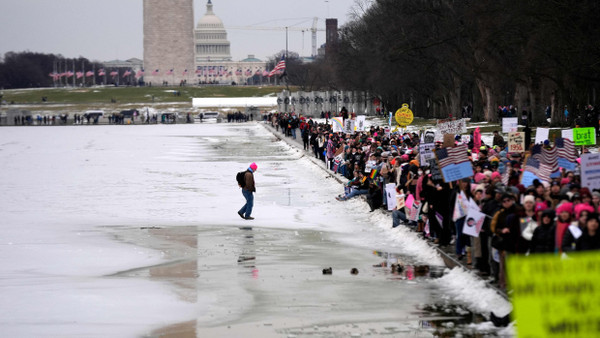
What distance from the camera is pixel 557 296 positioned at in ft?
21.7

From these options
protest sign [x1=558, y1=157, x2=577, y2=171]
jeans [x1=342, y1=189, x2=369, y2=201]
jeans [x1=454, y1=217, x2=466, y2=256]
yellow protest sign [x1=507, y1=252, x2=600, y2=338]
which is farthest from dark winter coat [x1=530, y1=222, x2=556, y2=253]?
jeans [x1=342, y1=189, x2=369, y2=201]

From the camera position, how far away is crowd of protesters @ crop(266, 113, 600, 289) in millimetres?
11312

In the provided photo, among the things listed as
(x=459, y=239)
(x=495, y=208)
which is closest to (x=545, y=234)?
(x=495, y=208)

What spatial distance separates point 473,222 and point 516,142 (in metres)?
10.6

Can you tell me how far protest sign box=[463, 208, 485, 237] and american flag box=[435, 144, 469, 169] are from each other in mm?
1739

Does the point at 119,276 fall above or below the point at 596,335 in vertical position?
below

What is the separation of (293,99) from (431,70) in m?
35.2

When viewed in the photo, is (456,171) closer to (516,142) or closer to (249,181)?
(249,181)

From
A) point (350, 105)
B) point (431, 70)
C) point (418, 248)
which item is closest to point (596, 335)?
point (418, 248)

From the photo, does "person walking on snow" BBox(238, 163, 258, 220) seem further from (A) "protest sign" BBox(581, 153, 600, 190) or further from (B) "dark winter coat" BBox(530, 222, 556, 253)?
(B) "dark winter coat" BBox(530, 222, 556, 253)

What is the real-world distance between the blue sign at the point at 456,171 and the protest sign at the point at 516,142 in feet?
28.3

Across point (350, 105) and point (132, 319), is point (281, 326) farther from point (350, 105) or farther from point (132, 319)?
point (350, 105)

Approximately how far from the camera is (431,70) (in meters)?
69.2

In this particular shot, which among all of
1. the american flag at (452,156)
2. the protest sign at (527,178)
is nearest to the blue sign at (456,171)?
the american flag at (452,156)
